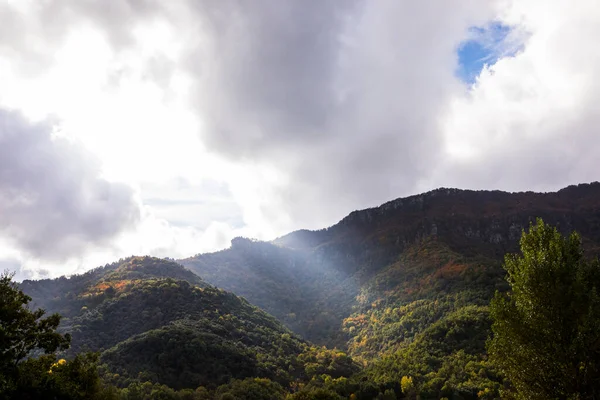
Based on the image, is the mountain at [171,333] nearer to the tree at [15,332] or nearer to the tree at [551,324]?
the tree at [15,332]

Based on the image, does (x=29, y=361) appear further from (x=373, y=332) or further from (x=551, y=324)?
(x=373, y=332)

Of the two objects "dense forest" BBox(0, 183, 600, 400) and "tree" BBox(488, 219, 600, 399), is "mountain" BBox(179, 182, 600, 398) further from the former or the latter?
"tree" BBox(488, 219, 600, 399)

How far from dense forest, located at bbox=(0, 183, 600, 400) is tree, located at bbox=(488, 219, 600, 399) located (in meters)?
0.06

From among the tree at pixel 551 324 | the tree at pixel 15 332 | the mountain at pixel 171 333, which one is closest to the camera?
the tree at pixel 551 324

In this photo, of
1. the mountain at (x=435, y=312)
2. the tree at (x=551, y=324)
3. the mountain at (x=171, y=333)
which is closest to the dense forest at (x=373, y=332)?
the tree at (x=551, y=324)

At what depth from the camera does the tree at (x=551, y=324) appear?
19.4 metres

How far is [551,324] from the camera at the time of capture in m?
20.5

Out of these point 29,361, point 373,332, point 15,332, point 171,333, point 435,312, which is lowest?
point 373,332

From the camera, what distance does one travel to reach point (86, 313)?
122 m

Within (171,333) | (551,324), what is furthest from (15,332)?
(171,333)

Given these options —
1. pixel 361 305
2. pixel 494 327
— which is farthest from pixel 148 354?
pixel 361 305

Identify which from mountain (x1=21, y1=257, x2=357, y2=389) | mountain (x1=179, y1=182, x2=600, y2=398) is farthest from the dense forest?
mountain (x1=179, y1=182, x2=600, y2=398)

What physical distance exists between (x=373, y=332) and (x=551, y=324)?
136 m

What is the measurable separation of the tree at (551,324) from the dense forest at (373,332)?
0.20 ft
